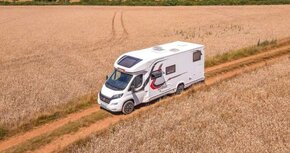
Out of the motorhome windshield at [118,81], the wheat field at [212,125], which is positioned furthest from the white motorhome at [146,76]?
the wheat field at [212,125]

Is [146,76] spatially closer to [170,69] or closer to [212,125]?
[170,69]

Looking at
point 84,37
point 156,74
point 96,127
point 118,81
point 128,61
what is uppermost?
point 128,61

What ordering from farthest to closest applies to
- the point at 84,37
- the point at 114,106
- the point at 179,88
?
the point at 84,37, the point at 179,88, the point at 114,106

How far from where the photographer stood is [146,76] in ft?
69.7

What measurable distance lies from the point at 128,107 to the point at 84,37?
2441 centimetres

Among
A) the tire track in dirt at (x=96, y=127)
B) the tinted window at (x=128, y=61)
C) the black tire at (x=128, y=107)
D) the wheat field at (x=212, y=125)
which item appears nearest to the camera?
the wheat field at (x=212, y=125)

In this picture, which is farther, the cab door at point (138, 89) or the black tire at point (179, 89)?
the black tire at point (179, 89)

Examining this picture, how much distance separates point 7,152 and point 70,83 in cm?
905

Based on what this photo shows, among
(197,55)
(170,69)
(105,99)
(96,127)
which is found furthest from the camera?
(197,55)

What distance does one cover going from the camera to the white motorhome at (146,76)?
20750mm

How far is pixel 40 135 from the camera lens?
1881cm

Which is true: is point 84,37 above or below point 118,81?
below

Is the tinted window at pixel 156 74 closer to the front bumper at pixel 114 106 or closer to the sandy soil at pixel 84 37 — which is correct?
the front bumper at pixel 114 106

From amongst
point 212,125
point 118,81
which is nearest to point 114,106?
point 118,81
